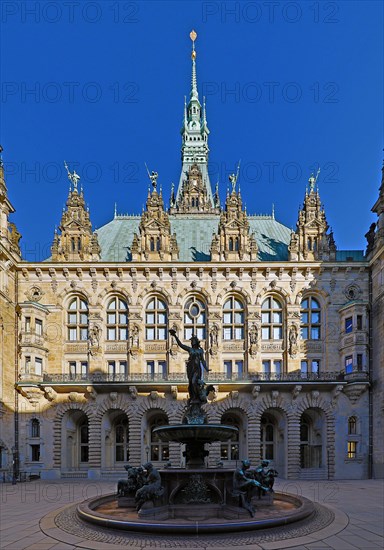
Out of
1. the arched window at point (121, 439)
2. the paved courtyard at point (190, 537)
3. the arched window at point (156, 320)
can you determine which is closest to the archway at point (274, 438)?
the arched window at point (156, 320)

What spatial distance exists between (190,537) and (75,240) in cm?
2883

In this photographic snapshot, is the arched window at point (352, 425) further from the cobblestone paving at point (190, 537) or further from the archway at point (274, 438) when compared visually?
the cobblestone paving at point (190, 537)

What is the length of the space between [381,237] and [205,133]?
46702 mm

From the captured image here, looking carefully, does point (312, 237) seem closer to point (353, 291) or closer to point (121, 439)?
point (353, 291)

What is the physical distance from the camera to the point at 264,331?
1463 inches

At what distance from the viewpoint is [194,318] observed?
3719 centimetres

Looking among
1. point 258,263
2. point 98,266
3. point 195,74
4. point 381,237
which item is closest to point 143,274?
point 98,266

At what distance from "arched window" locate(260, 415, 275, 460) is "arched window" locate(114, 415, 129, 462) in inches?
421

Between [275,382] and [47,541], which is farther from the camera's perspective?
[275,382]

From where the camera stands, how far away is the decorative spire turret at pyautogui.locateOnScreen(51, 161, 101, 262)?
37.2 meters

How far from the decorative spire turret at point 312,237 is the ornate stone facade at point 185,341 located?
9 centimetres

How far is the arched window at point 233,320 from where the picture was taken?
36969mm

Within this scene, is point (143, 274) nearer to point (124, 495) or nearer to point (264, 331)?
point (264, 331)

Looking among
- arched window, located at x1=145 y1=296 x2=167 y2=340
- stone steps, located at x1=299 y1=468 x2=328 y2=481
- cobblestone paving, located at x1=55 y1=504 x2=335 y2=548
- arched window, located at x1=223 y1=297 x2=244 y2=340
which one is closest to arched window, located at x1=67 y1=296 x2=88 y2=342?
arched window, located at x1=145 y1=296 x2=167 y2=340
